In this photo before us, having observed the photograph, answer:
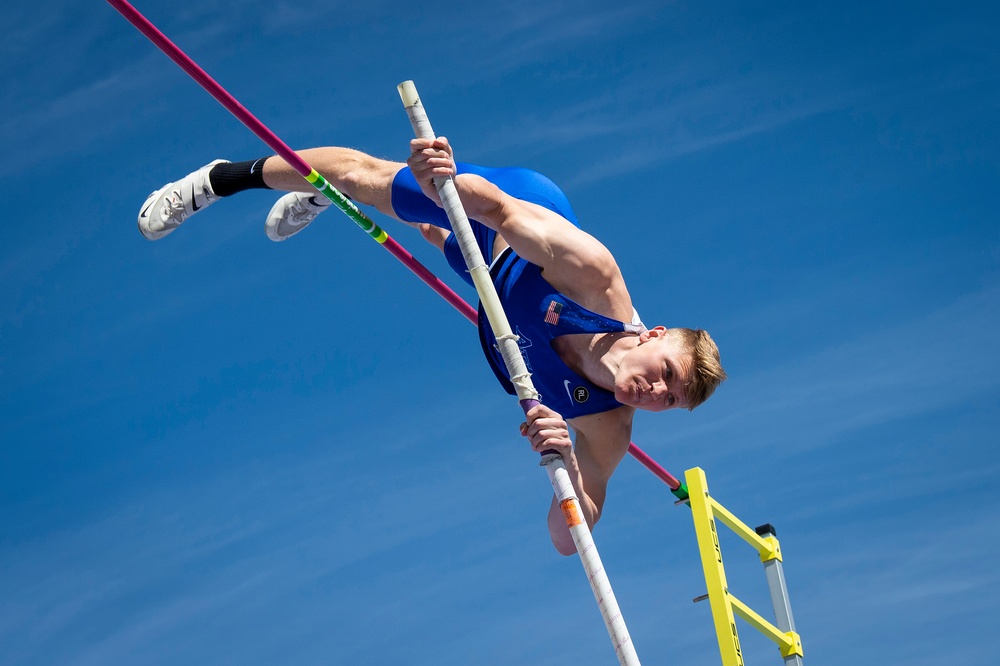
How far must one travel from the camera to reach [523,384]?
253 inches

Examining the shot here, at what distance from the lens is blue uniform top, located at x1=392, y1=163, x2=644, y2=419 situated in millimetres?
7398

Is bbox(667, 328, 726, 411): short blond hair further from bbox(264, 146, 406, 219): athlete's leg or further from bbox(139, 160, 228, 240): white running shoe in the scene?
Result: bbox(139, 160, 228, 240): white running shoe

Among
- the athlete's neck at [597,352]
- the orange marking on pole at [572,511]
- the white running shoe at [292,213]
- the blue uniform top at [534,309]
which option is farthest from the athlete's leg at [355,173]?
the orange marking on pole at [572,511]

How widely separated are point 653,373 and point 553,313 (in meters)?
0.66

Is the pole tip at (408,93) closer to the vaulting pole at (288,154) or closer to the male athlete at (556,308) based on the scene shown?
the male athlete at (556,308)

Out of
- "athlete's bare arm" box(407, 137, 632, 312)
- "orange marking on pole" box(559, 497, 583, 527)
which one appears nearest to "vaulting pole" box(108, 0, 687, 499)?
"athlete's bare arm" box(407, 137, 632, 312)

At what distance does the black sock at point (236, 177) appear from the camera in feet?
28.4

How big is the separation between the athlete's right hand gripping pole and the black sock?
228 centimetres

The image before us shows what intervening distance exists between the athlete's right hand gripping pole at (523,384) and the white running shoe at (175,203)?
9.08 ft

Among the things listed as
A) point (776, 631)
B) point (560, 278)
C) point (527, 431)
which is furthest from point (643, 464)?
point (527, 431)

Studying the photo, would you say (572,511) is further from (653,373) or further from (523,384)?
(653,373)

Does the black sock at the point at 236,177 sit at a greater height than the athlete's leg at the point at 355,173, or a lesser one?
greater

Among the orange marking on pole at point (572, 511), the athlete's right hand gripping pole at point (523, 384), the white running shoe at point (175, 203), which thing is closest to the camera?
the athlete's right hand gripping pole at point (523, 384)

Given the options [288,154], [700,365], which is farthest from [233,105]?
[700,365]
